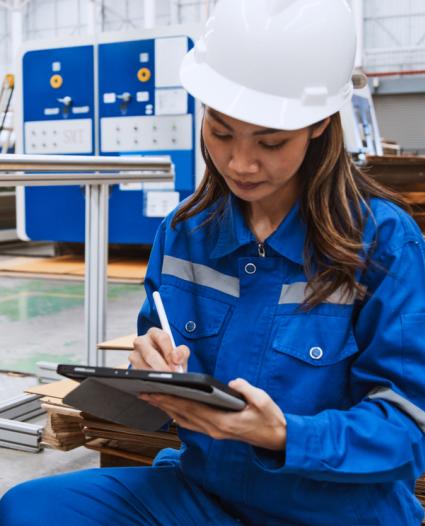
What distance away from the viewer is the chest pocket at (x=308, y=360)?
3.87 feet

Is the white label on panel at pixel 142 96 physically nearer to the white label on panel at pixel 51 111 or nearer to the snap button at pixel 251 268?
the white label on panel at pixel 51 111

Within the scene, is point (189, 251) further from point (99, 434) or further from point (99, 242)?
point (99, 242)

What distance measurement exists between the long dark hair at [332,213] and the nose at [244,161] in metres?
0.13

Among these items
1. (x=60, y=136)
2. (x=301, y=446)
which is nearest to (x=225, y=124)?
(x=301, y=446)

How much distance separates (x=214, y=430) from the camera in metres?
1.05

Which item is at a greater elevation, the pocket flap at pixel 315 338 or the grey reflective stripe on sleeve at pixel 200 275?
the grey reflective stripe on sleeve at pixel 200 275

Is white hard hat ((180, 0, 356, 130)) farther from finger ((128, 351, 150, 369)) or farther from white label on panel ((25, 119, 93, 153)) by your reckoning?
white label on panel ((25, 119, 93, 153))

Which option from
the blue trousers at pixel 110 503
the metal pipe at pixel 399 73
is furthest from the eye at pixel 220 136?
the metal pipe at pixel 399 73

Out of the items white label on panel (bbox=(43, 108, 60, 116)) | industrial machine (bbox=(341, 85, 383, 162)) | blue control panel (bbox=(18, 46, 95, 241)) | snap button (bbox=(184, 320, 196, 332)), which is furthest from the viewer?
white label on panel (bbox=(43, 108, 60, 116))

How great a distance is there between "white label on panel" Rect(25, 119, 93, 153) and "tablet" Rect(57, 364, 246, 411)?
5863mm

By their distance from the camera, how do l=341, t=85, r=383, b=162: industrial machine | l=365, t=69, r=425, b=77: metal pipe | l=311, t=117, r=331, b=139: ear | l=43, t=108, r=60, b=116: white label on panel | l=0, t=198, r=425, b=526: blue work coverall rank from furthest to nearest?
l=365, t=69, r=425, b=77: metal pipe
l=43, t=108, r=60, b=116: white label on panel
l=341, t=85, r=383, b=162: industrial machine
l=311, t=117, r=331, b=139: ear
l=0, t=198, r=425, b=526: blue work coverall

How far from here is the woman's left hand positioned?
1.01 m

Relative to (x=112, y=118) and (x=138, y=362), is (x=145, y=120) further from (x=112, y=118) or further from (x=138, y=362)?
(x=138, y=362)

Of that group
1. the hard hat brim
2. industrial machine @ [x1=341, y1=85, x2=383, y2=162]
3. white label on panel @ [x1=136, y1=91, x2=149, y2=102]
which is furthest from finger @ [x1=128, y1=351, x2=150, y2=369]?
white label on panel @ [x1=136, y1=91, x2=149, y2=102]
